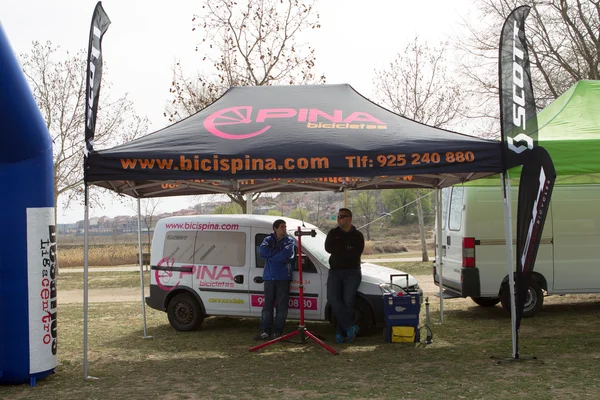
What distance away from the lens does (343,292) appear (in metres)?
9.39

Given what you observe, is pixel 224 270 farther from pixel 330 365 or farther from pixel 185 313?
pixel 330 365

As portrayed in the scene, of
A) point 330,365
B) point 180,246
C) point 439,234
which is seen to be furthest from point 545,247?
point 180,246

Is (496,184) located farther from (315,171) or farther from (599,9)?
(599,9)

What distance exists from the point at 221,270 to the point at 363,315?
2338 mm

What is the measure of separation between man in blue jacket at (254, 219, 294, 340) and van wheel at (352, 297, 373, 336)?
1032 mm

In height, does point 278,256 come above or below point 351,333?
above

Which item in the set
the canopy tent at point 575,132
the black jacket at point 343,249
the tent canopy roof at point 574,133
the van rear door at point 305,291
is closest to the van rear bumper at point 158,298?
the van rear door at point 305,291

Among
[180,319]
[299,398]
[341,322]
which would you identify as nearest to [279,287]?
[341,322]

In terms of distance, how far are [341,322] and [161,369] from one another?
263 centimetres

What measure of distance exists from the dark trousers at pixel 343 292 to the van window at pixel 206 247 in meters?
1.72

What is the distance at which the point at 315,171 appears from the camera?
7.73m

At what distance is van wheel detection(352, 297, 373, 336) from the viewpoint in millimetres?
9695

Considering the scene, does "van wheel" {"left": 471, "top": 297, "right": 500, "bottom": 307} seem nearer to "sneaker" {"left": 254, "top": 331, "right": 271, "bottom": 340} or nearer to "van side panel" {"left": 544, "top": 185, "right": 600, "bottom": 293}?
"van side panel" {"left": 544, "top": 185, "right": 600, "bottom": 293}

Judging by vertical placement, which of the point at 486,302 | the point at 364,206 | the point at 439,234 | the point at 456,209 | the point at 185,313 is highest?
the point at 364,206
